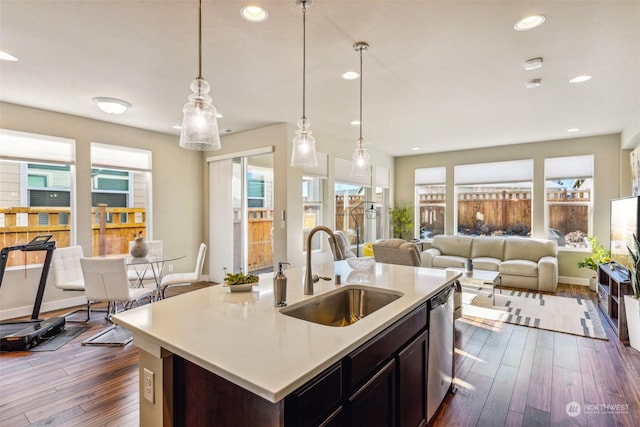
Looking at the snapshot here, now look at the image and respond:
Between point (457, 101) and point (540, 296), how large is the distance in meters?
3.38

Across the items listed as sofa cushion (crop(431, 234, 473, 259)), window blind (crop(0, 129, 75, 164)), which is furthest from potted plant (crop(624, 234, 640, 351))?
window blind (crop(0, 129, 75, 164))

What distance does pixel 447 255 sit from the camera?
6.48 m

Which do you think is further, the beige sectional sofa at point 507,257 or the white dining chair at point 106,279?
the beige sectional sofa at point 507,257

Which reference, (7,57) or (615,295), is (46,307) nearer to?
(7,57)

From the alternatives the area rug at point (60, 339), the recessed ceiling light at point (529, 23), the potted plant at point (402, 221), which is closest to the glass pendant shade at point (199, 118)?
the recessed ceiling light at point (529, 23)

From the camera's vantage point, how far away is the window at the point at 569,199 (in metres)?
5.65

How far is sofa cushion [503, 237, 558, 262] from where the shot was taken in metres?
5.57

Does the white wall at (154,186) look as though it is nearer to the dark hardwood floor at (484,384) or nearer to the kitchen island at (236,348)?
the dark hardwood floor at (484,384)

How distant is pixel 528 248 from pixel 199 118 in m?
6.10

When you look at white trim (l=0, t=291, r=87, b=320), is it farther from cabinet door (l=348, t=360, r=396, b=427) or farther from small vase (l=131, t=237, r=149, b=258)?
cabinet door (l=348, t=360, r=396, b=427)

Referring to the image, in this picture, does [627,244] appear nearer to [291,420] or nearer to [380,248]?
[380,248]

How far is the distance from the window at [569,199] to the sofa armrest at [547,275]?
102 cm

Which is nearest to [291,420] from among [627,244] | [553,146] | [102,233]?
[627,244]

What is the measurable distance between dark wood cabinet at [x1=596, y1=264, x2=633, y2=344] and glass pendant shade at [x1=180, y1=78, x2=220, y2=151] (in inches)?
169
